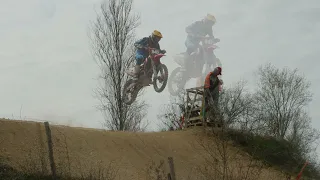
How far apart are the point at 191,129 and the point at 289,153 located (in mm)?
4076

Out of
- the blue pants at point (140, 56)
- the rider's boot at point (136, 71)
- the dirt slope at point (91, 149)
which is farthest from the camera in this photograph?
the rider's boot at point (136, 71)

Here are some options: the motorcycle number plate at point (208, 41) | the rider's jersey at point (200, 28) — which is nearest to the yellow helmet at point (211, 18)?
the rider's jersey at point (200, 28)

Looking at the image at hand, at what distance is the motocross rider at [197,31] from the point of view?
25516 millimetres

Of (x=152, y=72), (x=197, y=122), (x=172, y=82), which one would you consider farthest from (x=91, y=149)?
(x=172, y=82)

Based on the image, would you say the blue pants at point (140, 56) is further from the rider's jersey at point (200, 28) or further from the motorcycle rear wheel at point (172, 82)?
the rider's jersey at point (200, 28)

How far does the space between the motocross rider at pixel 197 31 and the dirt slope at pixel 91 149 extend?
10.7 meters

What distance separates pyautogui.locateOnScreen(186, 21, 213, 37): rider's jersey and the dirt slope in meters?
11.3

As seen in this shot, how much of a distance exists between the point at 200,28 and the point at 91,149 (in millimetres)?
14840

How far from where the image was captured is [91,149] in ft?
41.0

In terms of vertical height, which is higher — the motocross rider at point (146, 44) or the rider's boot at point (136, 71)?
the motocross rider at point (146, 44)

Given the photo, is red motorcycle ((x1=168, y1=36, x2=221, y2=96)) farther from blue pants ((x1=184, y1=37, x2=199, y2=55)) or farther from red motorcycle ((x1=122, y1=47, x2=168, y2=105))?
red motorcycle ((x1=122, y1=47, x2=168, y2=105))

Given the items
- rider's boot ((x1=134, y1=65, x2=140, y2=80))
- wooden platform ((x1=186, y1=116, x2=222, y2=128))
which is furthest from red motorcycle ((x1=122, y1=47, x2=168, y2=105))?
wooden platform ((x1=186, y1=116, x2=222, y2=128))

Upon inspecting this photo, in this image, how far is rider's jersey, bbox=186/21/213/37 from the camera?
25656 mm

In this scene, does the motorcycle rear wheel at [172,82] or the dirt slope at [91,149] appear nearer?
the dirt slope at [91,149]
